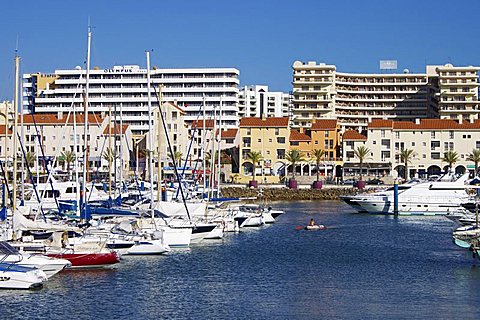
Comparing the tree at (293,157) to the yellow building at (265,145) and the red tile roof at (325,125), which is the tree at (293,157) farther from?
the red tile roof at (325,125)

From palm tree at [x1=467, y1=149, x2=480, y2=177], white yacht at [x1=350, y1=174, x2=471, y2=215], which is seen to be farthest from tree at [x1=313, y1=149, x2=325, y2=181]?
white yacht at [x1=350, y1=174, x2=471, y2=215]

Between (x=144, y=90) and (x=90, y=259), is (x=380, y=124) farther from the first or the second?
(x=90, y=259)

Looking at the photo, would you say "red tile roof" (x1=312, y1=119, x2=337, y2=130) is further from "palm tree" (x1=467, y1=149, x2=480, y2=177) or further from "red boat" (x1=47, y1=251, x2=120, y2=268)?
"red boat" (x1=47, y1=251, x2=120, y2=268)

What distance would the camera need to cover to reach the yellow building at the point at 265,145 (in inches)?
5118

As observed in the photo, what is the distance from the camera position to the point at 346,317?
107ft

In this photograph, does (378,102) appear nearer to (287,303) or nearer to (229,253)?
(229,253)

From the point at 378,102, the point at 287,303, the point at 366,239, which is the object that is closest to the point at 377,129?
the point at 378,102

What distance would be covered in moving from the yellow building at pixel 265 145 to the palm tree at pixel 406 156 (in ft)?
57.2

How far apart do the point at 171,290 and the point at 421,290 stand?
11233 mm

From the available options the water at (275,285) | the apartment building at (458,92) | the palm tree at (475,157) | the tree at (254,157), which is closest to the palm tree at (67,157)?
the tree at (254,157)

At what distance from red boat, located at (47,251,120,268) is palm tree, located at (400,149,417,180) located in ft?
285

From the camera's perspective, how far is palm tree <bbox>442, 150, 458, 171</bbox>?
407ft

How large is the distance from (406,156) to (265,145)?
21171mm

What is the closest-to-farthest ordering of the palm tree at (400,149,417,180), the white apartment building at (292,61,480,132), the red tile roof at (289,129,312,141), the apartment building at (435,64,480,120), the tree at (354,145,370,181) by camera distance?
the palm tree at (400,149,417,180), the tree at (354,145,370,181), the red tile roof at (289,129,312,141), the apartment building at (435,64,480,120), the white apartment building at (292,61,480,132)
